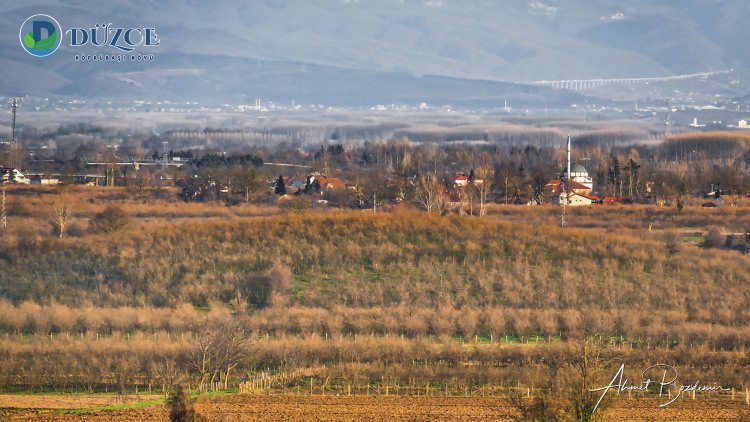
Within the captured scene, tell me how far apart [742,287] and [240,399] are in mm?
17128

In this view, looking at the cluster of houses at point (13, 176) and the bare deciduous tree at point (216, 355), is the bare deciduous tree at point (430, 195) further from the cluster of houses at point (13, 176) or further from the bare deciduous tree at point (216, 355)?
the bare deciduous tree at point (216, 355)

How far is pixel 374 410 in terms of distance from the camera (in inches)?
973

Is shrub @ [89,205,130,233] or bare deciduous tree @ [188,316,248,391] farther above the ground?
shrub @ [89,205,130,233]

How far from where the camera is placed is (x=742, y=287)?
1455 inches

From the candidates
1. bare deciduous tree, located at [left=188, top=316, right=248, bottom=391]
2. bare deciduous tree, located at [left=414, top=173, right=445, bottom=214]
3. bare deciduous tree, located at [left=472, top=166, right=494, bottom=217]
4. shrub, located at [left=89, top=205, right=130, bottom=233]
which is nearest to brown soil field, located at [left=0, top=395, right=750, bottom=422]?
bare deciduous tree, located at [left=188, top=316, right=248, bottom=391]

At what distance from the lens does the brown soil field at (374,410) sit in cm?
2403

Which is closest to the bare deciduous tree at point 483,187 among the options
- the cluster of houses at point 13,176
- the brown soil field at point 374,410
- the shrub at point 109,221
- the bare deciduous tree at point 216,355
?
the shrub at point 109,221

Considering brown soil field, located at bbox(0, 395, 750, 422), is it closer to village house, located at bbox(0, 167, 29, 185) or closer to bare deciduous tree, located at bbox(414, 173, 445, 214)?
bare deciduous tree, located at bbox(414, 173, 445, 214)

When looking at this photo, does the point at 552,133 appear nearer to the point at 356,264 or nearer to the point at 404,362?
the point at 356,264

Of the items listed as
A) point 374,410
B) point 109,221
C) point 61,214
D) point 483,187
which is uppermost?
point 483,187

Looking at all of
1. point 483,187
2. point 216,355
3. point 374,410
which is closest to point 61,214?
point 216,355

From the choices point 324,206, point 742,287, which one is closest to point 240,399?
point 742,287

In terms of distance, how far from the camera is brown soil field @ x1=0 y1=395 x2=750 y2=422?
24.0 meters

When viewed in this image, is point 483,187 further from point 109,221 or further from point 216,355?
point 216,355
